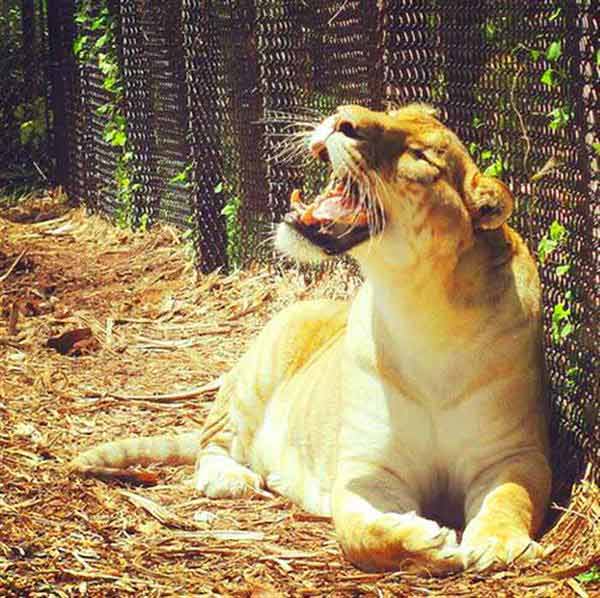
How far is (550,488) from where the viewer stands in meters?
4.29

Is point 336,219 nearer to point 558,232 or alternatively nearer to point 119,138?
point 558,232

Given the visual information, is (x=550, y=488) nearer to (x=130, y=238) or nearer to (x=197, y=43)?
(x=197, y=43)

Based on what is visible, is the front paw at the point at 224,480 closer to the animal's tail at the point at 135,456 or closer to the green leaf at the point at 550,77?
the animal's tail at the point at 135,456

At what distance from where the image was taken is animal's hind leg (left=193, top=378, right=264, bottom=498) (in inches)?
209

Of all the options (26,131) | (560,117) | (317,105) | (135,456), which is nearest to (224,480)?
(135,456)

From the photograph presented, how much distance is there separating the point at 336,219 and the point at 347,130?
1.07 feet

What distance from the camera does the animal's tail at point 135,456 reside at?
17.7 feet

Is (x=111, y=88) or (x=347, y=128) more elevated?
(x=347, y=128)

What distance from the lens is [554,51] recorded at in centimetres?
457

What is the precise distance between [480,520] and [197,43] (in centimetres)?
546

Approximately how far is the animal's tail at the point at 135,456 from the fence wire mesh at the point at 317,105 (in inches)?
63.3

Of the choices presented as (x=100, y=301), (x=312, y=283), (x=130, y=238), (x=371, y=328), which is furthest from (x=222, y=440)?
(x=130, y=238)

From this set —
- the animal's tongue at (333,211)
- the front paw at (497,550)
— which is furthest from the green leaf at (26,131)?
the front paw at (497,550)

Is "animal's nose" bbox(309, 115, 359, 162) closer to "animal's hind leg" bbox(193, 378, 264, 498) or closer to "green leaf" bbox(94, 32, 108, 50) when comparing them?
"animal's hind leg" bbox(193, 378, 264, 498)
